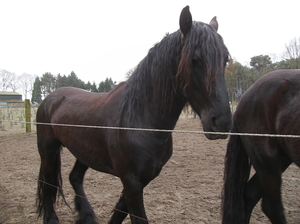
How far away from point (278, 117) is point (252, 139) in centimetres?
30

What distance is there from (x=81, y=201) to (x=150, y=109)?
1.82m

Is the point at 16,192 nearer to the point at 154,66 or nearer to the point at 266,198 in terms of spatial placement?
the point at 154,66

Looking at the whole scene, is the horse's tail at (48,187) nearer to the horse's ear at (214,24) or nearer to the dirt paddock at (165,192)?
the dirt paddock at (165,192)

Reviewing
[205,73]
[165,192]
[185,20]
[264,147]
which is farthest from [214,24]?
[165,192]

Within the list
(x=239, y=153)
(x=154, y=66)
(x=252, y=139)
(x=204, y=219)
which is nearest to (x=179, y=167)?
(x=204, y=219)

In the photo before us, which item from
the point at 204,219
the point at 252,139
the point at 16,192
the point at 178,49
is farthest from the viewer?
the point at 16,192

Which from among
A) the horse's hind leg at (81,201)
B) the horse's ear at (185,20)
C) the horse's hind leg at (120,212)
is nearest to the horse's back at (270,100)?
the horse's ear at (185,20)

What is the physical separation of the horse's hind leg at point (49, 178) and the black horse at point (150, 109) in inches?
14.9

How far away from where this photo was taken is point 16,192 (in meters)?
3.96

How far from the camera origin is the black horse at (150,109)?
1.44m

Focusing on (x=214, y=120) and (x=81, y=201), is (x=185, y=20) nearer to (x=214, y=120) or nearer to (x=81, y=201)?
(x=214, y=120)

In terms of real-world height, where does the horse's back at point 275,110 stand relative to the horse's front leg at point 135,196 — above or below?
above

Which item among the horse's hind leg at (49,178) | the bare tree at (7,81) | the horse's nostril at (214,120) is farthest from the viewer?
the bare tree at (7,81)

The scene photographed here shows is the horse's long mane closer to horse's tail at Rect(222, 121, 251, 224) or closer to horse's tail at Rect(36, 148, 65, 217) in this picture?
horse's tail at Rect(222, 121, 251, 224)
